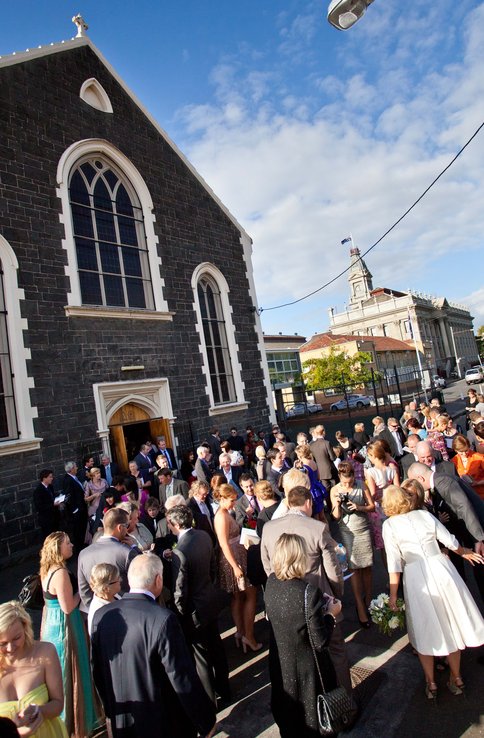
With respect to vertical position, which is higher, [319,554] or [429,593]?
[319,554]

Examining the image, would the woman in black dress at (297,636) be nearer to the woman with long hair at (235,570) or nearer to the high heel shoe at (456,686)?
the high heel shoe at (456,686)

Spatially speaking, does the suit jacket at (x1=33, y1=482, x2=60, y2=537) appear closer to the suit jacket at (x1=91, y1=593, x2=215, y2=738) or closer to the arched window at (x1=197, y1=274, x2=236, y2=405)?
the suit jacket at (x1=91, y1=593, x2=215, y2=738)

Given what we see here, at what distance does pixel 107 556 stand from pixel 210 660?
4.14 feet

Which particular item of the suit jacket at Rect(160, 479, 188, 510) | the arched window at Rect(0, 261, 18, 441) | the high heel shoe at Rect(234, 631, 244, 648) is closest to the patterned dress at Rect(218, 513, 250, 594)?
the high heel shoe at Rect(234, 631, 244, 648)

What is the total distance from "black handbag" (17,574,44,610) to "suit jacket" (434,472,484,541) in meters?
3.66

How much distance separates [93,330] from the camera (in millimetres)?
11148

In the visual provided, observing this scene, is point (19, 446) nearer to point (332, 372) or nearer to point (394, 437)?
point (394, 437)

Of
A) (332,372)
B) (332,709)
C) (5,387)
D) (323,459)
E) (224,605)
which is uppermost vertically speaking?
(332,372)

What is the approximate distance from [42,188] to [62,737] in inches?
430

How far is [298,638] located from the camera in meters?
2.89

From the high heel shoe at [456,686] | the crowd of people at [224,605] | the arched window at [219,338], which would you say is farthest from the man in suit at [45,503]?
the high heel shoe at [456,686]

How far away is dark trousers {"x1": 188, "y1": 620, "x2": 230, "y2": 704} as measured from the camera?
3838 millimetres

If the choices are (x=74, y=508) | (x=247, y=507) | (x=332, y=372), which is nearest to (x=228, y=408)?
(x=74, y=508)

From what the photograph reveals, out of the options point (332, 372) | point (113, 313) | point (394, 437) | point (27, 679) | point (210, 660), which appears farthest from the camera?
point (332, 372)
